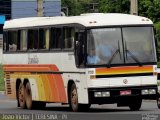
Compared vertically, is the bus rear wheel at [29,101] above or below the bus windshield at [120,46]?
below

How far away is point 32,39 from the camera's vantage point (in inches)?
1129

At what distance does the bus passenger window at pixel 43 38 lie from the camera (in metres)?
27.5

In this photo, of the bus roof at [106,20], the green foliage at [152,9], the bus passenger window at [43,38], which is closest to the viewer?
the bus roof at [106,20]

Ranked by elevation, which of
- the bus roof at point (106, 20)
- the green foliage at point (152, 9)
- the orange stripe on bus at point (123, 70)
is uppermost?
the green foliage at point (152, 9)

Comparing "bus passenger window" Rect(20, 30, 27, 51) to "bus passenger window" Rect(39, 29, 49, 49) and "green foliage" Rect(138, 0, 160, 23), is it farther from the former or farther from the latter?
"green foliage" Rect(138, 0, 160, 23)

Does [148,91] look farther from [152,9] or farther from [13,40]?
[152,9]

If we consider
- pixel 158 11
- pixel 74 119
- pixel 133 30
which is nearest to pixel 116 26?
pixel 133 30

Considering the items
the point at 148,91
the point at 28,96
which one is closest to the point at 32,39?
the point at 28,96

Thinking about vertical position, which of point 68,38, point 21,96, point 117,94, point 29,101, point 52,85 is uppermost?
point 68,38

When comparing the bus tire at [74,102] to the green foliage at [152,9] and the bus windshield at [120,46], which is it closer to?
the bus windshield at [120,46]

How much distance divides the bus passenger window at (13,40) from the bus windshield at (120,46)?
20.0ft

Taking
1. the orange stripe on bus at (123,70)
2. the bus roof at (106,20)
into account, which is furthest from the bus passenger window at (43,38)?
the orange stripe on bus at (123,70)

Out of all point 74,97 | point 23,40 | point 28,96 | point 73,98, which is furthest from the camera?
point 28,96

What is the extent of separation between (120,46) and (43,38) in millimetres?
3898
